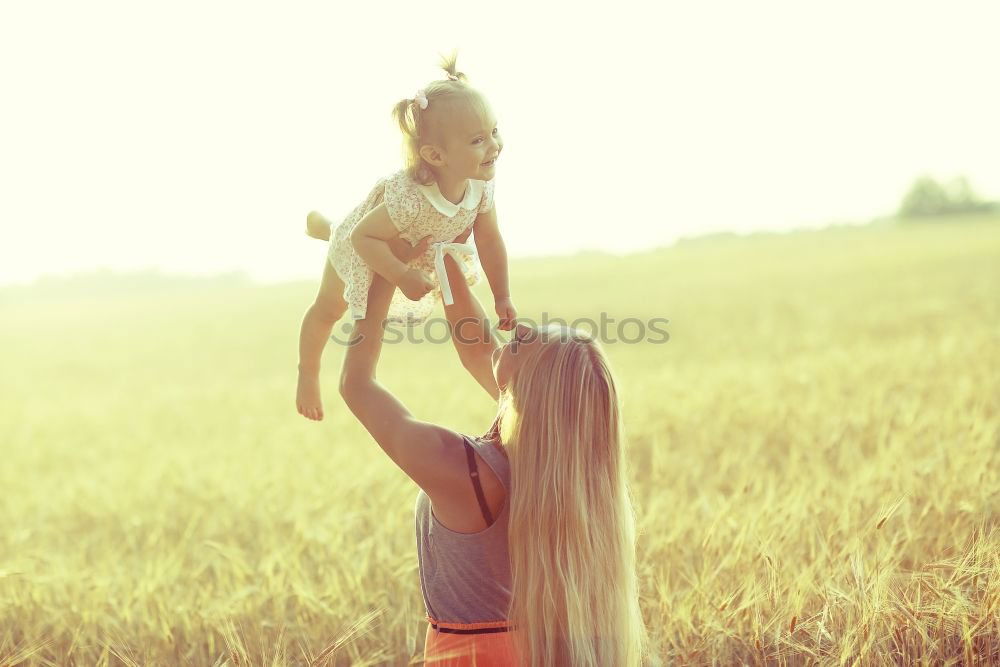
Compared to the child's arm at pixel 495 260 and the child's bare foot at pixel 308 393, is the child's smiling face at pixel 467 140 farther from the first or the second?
the child's bare foot at pixel 308 393

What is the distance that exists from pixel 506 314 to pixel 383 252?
36 cm

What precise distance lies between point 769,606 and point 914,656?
0.36 m

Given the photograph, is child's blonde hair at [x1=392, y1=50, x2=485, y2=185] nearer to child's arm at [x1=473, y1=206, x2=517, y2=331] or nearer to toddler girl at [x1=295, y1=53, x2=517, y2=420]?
toddler girl at [x1=295, y1=53, x2=517, y2=420]

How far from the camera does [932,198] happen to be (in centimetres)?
6059

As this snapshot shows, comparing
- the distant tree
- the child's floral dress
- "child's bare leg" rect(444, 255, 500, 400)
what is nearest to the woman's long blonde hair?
"child's bare leg" rect(444, 255, 500, 400)

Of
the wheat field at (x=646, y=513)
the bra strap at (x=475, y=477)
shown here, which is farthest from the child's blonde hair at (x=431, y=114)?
the wheat field at (x=646, y=513)

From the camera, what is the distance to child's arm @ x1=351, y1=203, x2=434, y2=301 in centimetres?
202

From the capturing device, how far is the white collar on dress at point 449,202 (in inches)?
83.5

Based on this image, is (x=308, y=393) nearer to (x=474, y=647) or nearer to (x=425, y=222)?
(x=425, y=222)

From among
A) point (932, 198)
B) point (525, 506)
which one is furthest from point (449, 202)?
point (932, 198)

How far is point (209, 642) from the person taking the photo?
286 centimetres

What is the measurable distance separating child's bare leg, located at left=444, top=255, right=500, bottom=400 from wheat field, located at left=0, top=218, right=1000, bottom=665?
0.73m

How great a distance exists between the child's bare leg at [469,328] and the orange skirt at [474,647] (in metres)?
0.58

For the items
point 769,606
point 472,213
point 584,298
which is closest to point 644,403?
point 769,606
